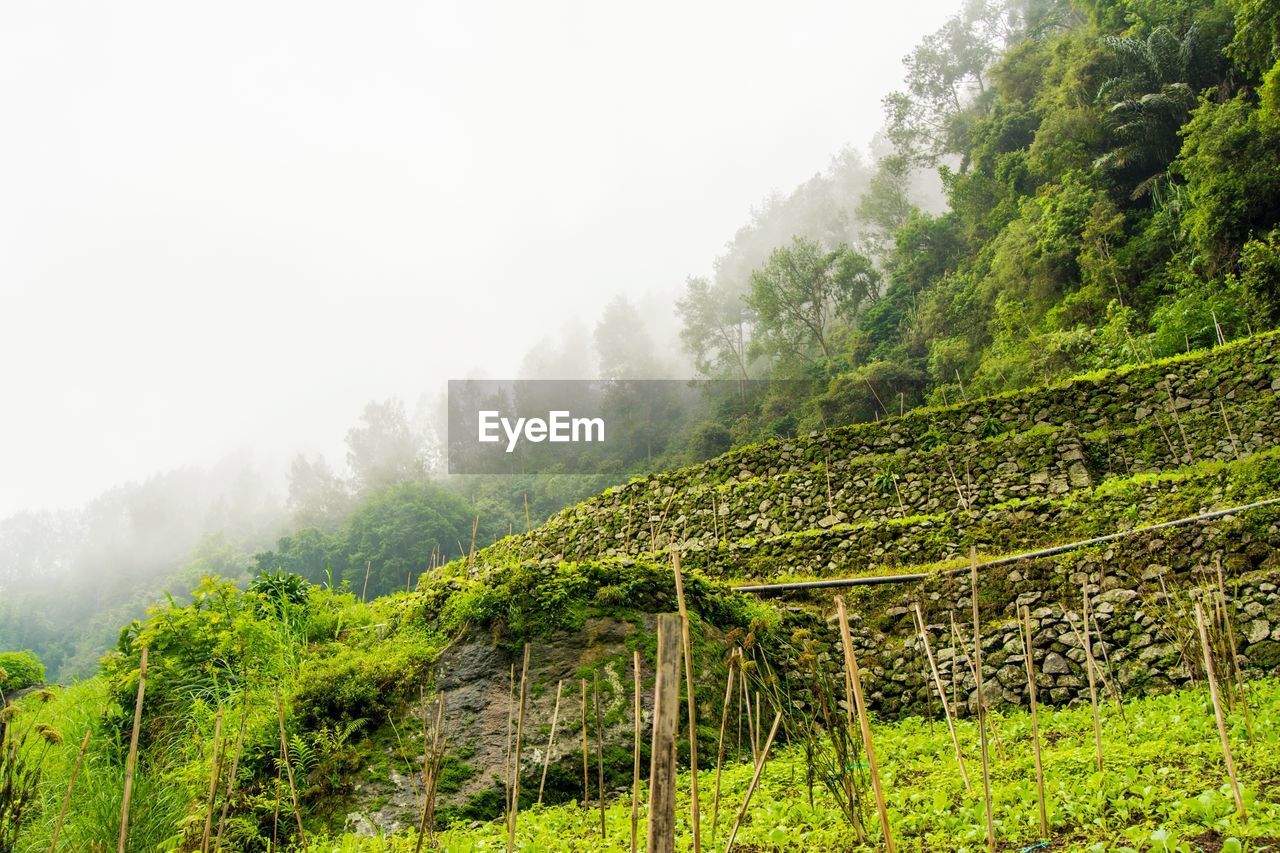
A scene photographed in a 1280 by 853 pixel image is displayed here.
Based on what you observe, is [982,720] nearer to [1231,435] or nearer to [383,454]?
[1231,435]

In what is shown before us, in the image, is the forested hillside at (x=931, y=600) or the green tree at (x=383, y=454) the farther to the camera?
the green tree at (x=383, y=454)

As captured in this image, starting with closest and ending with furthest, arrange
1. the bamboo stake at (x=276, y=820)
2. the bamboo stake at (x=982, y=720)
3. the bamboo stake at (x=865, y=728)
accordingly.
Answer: the bamboo stake at (x=865, y=728) → the bamboo stake at (x=982, y=720) → the bamboo stake at (x=276, y=820)

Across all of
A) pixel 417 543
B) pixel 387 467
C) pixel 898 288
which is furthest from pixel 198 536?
pixel 898 288

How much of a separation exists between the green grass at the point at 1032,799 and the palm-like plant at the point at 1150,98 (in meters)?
19.4

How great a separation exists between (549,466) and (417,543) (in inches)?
324

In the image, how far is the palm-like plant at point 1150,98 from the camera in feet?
65.6

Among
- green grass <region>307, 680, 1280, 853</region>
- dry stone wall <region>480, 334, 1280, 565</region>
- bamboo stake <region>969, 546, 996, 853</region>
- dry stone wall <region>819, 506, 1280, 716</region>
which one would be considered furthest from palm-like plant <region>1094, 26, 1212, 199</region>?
bamboo stake <region>969, 546, 996, 853</region>

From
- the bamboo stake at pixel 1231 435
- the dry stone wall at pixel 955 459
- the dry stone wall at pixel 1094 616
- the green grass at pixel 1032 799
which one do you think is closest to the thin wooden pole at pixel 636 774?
the green grass at pixel 1032 799

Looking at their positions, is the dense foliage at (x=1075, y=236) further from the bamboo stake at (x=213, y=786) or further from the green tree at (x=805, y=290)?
the bamboo stake at (x=213, y=786)

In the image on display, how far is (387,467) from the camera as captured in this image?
54438 mm

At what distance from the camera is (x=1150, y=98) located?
19516mm

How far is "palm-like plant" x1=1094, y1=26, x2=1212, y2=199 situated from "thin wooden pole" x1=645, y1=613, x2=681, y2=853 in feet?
73.9

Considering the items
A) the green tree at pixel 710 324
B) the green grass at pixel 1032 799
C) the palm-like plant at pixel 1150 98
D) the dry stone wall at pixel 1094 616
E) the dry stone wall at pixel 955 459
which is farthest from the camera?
the green tree at pixel 710 324

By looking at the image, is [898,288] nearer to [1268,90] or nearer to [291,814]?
[1268,90]
